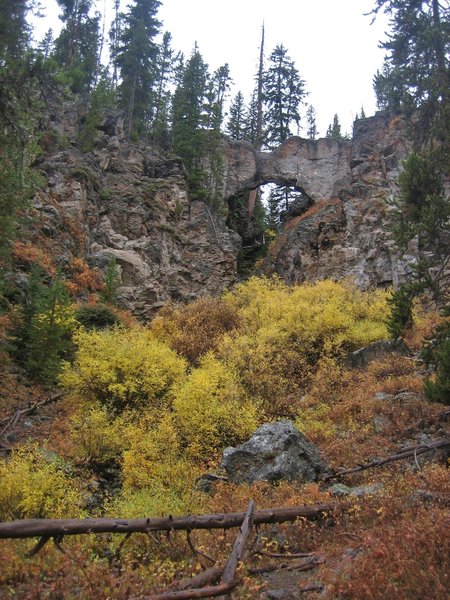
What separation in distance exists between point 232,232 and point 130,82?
16.0 m

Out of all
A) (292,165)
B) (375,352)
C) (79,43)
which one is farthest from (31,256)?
(79,43)

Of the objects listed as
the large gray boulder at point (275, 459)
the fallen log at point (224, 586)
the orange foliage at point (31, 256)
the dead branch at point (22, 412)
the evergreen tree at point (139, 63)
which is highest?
the evergreen tree at point (139, 63)

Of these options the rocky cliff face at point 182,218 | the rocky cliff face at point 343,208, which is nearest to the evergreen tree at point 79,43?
the rocky cliff face at point 182,218

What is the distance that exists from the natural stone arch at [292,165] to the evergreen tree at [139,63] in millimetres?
7504

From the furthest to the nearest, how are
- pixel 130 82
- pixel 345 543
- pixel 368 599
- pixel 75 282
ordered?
pixel 130 82 → pixel 75 282 → pixel 345 543 → pixel 368 599

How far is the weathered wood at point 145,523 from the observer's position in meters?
6.20

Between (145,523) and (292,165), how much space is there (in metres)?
38.2

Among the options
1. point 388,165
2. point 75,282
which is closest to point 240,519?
point 75,282

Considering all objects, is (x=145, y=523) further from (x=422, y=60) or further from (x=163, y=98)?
(x=163, y=98)

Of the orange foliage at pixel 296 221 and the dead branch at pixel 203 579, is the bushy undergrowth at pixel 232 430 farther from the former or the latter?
the orange foliage at pixel 296 221

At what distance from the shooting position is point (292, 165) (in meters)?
41.6

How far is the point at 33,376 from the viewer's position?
17641mm

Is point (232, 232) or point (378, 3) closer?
point (378, 3)

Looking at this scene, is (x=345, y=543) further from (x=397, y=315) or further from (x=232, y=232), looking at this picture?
(x=232, y=232)
